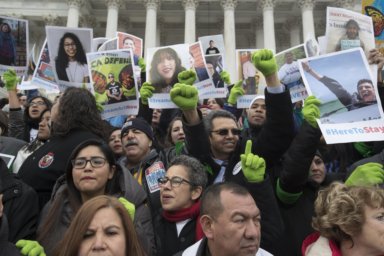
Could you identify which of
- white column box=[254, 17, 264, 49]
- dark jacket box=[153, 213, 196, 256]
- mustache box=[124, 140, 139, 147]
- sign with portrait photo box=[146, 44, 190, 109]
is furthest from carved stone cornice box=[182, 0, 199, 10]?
dark jacket box=[153, 213, 196, 256]

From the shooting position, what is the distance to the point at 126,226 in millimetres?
3135

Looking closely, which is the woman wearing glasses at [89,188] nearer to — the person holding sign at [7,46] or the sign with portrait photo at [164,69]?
the sign with portrait photo at [164,69]

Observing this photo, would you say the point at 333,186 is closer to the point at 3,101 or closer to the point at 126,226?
the point at 126,226

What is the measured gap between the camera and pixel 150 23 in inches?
1438

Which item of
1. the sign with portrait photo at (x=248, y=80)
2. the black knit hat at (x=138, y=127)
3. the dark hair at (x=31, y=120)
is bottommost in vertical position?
the black knit hat at (x=138, y=127)

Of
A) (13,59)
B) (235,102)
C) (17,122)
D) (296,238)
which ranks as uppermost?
(13,59)

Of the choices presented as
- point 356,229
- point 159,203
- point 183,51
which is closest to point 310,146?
point 356,229

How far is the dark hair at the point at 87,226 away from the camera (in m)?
2.98

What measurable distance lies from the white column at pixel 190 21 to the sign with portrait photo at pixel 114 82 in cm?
2769

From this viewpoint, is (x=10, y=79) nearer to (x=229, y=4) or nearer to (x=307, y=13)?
(x=229, y=4)

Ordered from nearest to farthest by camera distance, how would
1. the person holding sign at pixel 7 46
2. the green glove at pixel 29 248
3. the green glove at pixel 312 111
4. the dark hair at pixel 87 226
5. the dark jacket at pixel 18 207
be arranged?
the dark hair at pixel 87 226 < the green glove at pixel 29 248 < the dark jacket at pixel 18 207 < the green glove at pixel 312 111 < the person holding sign at pixel 7 46

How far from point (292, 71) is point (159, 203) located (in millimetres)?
4706

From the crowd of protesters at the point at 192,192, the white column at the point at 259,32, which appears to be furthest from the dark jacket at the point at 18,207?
the white column at the point at 259,32

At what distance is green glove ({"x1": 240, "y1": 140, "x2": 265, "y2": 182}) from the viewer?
3908 millimetres
